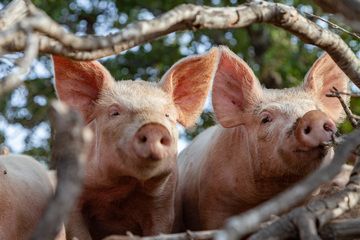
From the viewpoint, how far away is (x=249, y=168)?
6.09m

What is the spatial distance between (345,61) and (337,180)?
1.64 metres

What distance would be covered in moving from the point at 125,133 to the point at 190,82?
1.06 meters

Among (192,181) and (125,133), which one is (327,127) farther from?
(192,181)

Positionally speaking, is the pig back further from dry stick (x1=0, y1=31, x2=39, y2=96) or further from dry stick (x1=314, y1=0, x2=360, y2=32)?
dry stick (x1=0, y1=31, x2=39, y2=96)

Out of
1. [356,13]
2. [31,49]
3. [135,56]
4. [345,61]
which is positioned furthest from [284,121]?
[135,56]

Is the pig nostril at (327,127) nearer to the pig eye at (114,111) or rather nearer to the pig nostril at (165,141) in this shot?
the pig nostril at (165,141)

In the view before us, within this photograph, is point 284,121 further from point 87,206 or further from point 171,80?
point 87,206

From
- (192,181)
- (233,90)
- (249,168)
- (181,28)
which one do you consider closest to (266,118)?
(249,168)

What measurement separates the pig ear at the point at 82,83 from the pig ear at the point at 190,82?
1.47 ft

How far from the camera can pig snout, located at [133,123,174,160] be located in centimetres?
512

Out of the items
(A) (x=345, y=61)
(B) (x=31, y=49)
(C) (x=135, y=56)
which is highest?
(B) (x=31, y=49)

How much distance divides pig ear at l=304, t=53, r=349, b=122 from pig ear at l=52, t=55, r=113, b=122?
1449 mm

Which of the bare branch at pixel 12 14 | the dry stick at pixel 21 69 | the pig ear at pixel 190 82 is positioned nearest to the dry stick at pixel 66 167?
the dry stick at pixel 21 69

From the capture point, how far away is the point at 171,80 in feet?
20.6
